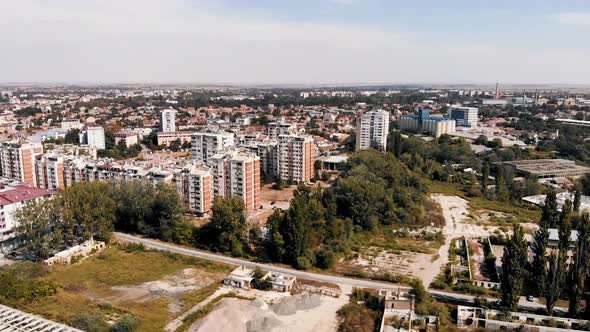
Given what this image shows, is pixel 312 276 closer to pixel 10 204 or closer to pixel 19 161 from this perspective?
pixel 10 204

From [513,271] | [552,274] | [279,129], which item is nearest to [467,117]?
[279,129]

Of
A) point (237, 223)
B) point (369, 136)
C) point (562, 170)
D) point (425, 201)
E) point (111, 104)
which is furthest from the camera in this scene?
point (111, 104)

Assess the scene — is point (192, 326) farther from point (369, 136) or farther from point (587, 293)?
point (369, 136)

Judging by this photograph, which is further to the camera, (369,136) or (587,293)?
(369,136)

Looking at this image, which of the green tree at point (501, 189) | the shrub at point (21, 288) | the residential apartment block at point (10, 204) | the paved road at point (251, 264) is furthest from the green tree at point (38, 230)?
the green tree at point (501, 189)

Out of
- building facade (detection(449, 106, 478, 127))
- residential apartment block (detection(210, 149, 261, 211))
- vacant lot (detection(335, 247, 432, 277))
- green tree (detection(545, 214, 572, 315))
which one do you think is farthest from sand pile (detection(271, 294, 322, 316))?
building facade (detection(449, 106, 478, 127))

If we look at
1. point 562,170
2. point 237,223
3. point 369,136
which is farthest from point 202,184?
point 562,170

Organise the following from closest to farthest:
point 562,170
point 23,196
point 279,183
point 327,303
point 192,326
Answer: point 192,326
point 327,303
point 23,196
point 279,183
point 562,170

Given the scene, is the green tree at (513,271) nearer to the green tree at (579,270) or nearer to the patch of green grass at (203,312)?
the green tree at (579,270)
